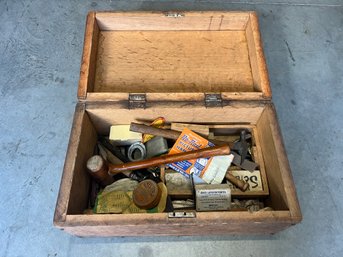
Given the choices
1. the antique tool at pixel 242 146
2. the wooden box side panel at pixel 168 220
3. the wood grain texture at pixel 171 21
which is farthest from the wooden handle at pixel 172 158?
the wood grain texture at pixel 171 21

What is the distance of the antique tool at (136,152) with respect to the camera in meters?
1.07

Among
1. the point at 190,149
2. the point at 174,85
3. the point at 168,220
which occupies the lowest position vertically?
the point at 168,220

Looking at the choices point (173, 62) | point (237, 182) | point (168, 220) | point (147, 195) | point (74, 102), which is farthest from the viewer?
point (74, 102)

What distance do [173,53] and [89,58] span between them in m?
0.31

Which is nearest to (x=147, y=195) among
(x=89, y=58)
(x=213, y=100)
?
(x=213, y=100)

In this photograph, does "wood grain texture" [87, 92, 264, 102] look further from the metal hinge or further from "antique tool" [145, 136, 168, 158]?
the metal hinge

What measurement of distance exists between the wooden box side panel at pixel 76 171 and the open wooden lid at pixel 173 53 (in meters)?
0.15

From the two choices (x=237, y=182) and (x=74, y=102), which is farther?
(x=74, y=102)

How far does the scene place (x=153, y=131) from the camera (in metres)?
1.03

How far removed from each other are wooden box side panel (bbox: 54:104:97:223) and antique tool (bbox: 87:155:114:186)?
30mm

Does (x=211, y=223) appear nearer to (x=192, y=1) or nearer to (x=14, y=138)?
(x=14, y=138)

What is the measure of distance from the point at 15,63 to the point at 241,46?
1.07 metres

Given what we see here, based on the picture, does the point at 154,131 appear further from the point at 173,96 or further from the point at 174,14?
the point at 174,14

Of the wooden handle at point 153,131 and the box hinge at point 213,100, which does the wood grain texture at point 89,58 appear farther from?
the box hinge at point 213,100
